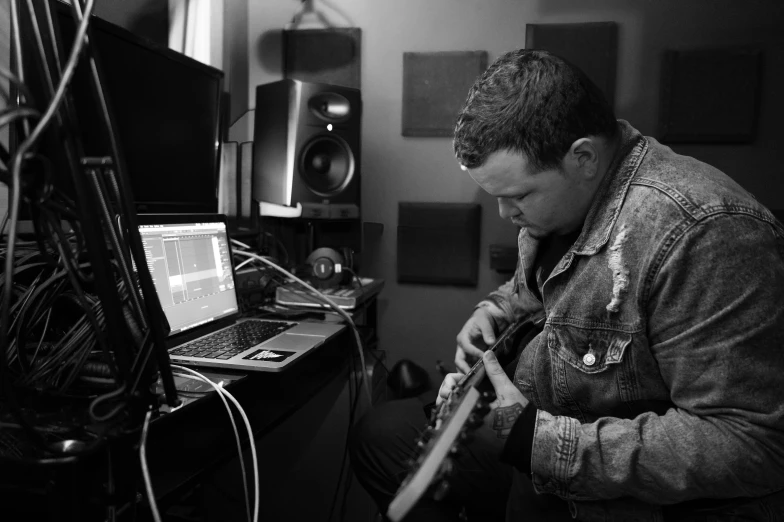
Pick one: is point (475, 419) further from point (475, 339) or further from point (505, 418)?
point (475, 339)

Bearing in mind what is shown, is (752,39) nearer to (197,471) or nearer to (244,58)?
(244,58)

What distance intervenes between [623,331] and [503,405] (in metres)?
0.24

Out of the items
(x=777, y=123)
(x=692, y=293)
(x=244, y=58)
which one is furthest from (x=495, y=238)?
(x=692, y=293)

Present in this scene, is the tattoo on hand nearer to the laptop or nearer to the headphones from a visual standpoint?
the laptop

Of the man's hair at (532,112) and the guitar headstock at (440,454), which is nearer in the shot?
the guitar headstock at (440,454)

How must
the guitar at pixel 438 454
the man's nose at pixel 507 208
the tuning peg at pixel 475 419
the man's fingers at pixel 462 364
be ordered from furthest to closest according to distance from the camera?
1. the man's fingers at pixel 462 364
2. the man's nose at pixel 507 208
3. the tuning peg at pixel 475 419
4. the guitar at pixel 438 454

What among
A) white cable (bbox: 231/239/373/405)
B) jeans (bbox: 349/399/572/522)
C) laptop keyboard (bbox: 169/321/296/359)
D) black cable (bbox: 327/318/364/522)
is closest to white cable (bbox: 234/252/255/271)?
white cable (bbox: 231/239/373/405)

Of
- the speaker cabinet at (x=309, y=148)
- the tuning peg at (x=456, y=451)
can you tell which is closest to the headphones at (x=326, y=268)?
the speaker cabinet at (x=309, y=148)

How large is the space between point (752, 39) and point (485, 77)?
5.71ft

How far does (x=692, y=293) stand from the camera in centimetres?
82

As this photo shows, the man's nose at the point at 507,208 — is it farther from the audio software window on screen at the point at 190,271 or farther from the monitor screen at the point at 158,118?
the monitor screen at the point at 158,118

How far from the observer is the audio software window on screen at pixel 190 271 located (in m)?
1.23

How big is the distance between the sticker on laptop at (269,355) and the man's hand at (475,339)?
426 millimetres

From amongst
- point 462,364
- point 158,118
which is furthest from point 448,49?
point 462,364
